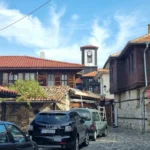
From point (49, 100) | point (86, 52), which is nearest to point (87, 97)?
point (49, 100)

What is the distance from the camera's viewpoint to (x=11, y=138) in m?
6.98

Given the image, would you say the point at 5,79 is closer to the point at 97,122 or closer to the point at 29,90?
the point at 29,90

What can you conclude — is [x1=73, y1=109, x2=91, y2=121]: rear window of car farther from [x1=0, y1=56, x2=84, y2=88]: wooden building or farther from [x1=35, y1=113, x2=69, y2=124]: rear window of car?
[x1=0, y1=56, x2=84, y2=88]: wooden building

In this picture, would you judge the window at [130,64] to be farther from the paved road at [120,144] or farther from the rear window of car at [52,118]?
the rear window of car at [52,118]

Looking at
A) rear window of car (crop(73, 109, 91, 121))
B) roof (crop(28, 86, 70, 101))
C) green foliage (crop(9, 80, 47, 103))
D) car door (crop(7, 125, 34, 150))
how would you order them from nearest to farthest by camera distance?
car door (crop(7, 125, 34, 150)), rear window of car (crop(73, 109, 91, 121)), green foliage (crop(9, 80, 47, 103)), roof (crop(28, 86, 70, 101))

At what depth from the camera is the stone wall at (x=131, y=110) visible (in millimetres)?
24409

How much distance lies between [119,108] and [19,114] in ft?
45.5

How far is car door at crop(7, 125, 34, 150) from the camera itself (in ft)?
23.3

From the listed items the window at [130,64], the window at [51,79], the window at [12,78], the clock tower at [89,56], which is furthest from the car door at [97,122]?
the clock tower at [89,56]

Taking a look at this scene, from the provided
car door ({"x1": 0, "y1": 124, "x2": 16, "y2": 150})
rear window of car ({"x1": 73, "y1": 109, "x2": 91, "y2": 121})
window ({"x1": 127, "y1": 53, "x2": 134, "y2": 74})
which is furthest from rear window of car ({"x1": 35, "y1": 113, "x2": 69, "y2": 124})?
window ({"x1": 127, "y1": 53, "x2": 134, "y2": 74})

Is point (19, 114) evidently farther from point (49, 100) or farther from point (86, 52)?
point (86, 52)

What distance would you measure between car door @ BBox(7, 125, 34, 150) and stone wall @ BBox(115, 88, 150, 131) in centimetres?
1678

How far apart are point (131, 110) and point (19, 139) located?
2162cm

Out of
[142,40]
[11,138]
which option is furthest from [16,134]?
[142,40]
